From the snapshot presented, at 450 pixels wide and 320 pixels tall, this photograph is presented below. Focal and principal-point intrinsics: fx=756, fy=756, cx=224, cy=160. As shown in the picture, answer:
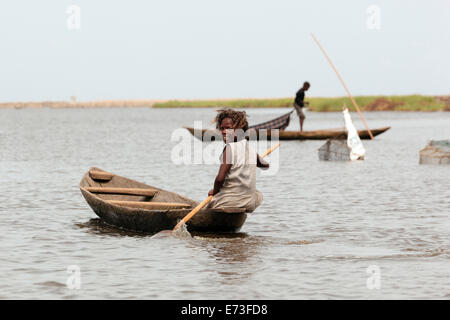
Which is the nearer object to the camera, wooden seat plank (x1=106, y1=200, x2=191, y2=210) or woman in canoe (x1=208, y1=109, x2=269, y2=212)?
woman in canoe (x1=208, y1=109, x2=269, y2=212)

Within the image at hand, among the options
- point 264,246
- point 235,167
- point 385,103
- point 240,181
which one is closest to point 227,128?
point 235,167

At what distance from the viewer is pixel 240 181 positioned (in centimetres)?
916

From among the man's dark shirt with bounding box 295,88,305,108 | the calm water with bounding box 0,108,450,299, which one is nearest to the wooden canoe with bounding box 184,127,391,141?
the man's dark shirt with bounding box 295,88,305,108

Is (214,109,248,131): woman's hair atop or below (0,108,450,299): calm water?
atop

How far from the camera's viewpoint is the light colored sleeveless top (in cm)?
908

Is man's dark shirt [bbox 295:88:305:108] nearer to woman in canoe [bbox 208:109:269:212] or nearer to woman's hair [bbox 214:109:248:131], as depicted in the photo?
woman in canoe [bbox 208:109:269:212]

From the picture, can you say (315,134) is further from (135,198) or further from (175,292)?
(175,292)

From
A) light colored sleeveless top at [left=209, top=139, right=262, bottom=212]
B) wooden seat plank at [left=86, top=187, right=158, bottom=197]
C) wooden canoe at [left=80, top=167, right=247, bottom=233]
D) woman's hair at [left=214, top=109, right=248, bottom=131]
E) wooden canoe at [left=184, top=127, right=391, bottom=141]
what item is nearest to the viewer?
woman's hair at [left=214, top=109, right=248, bottom=131]

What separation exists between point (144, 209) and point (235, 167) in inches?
59.8

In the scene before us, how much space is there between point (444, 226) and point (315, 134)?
59.1ft

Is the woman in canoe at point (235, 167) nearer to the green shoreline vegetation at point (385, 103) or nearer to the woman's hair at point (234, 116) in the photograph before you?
the woman's hair at point (234, 116)

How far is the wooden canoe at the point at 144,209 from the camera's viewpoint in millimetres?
9336

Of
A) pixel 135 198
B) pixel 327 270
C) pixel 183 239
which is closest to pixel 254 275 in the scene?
pixel 327 270

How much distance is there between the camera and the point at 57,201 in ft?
44.6
